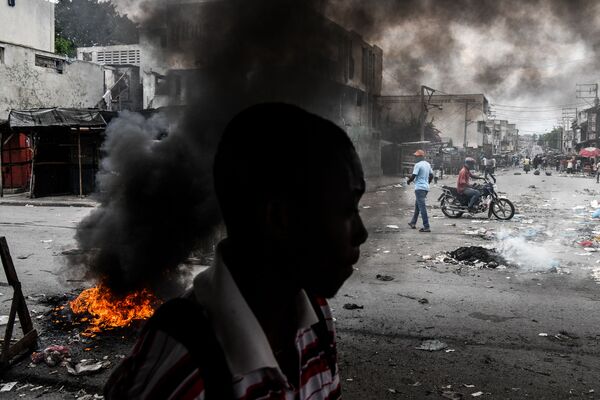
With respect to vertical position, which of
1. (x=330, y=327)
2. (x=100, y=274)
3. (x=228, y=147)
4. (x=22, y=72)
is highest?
(x=22, y=72)

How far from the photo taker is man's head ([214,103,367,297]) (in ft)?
Result: 3.17

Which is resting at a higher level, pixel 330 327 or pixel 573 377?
pixel 330 327

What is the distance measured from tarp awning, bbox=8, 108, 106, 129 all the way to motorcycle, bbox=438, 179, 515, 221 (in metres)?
10.0

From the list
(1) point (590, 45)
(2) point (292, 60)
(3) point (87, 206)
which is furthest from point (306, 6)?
(3) point (87, 206)

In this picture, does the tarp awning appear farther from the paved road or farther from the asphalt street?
the paved road

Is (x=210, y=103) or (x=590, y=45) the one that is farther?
(x=210, y=103)

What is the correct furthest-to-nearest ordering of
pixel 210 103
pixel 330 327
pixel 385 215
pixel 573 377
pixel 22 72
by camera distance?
pixel 22 72, pixel 385 215, pixel 210 103, pixel 573 377, pixel 330 327

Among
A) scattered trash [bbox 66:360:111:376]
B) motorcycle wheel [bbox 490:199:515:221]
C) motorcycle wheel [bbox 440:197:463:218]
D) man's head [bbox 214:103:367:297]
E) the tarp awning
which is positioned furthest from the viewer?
the tarp awning

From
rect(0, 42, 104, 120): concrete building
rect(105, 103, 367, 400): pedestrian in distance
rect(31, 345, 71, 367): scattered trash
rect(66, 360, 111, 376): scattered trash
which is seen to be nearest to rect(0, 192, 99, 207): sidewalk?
rect(0, 42, 104, 120): concrete building

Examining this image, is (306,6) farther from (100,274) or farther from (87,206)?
(87,206)

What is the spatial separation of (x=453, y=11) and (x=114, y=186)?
333 centimetres

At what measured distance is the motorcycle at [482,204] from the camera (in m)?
12.0

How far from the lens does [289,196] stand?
967mm

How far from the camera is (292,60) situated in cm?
450
